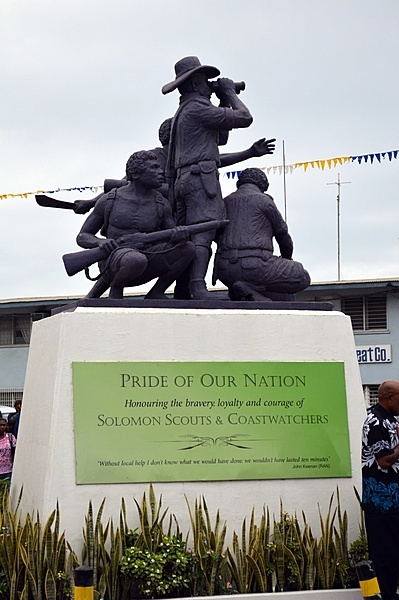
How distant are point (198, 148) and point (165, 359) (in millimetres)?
2105

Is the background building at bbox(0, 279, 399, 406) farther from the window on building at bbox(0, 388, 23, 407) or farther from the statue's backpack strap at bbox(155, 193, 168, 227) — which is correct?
the statue's backpack strap at bbox(155, 193, 168, 227)

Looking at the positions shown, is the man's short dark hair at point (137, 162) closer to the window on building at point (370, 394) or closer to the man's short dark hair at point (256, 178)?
the man's short dark hair at point (256, 178)

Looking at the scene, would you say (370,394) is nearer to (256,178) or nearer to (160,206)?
(256,178)

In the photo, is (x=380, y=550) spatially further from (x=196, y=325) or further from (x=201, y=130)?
(x=201, y=130)

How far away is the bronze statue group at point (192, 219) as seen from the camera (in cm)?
924

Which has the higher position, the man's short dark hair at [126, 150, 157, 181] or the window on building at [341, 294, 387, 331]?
the window on building at [341, 294, 387, 331]

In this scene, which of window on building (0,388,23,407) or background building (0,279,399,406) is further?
window on building (0,388,23,407)

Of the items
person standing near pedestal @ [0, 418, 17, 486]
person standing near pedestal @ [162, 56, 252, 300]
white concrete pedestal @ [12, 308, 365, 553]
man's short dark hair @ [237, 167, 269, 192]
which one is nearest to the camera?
white concrete pedestal @ [12, 308, 365, 553]

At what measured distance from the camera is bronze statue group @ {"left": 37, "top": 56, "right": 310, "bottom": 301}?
924 cm

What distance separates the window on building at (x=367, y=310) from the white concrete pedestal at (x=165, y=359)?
60.2 feet

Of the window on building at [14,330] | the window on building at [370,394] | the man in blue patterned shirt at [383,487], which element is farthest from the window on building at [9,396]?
the man in blue patterned shirt at [383,487]

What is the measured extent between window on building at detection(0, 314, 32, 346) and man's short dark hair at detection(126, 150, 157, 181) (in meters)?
20.7

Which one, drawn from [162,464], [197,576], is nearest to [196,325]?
[162,464]

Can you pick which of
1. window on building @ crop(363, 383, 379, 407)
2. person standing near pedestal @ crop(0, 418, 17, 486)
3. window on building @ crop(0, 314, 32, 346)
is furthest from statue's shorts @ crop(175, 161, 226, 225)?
window on building @ crop(0, 314, 32, 346)
